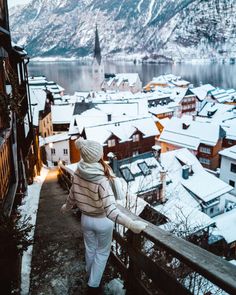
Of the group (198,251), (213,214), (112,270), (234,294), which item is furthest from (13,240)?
(213,214)

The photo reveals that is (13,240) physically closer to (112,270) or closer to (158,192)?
(112,270)

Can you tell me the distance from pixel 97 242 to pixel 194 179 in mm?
22025

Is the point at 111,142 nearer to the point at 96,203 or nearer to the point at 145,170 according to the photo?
the point at 145,170

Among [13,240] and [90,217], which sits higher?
[90,217]

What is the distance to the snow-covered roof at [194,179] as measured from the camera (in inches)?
942

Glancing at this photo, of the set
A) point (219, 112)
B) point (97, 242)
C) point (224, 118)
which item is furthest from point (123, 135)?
point (97, 242)

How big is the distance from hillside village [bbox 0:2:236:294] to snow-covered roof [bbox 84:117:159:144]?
10 centimetres

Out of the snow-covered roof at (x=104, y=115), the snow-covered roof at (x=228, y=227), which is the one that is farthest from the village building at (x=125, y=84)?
the snow-covered roof at (x=228, y=227)

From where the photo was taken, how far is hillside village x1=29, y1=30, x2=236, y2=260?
63.7 feet

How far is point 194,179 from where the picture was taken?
82.9 feet

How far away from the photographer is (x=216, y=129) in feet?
123

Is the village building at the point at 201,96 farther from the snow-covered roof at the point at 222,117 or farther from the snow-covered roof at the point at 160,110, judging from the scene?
the snow-covered roof at the point at 160,110

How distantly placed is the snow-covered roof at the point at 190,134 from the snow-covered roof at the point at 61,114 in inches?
501

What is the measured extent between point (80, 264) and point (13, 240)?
6.25ft
